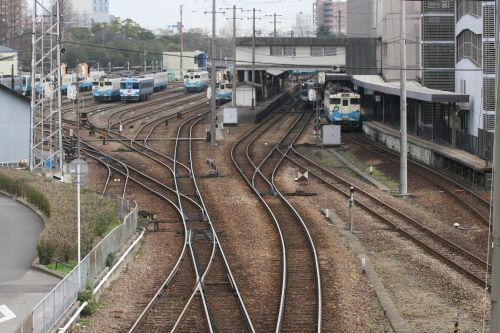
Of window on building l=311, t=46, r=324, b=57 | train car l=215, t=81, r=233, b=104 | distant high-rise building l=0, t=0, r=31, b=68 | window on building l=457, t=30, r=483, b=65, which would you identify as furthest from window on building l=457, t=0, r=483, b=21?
distant high-rise building l=0, t=0, r=31, b=68

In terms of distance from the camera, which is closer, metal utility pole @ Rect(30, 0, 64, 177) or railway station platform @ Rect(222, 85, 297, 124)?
metal utility pole @ Rect(30, 0, 64, 177)

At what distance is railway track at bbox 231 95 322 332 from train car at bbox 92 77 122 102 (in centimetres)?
3564

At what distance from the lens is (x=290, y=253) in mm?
20469

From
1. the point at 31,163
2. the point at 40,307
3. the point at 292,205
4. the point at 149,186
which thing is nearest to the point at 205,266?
the point at 40,307

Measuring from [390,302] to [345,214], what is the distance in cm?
990

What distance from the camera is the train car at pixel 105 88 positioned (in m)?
75.2

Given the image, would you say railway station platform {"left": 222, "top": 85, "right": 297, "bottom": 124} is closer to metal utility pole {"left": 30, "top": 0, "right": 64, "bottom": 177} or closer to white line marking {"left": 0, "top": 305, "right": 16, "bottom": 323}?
metal utility pole {"left": 30, "top": 0, "right": 64, "bottom": 177}

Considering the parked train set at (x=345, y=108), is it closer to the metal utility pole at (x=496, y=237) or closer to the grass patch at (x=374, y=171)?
the grass patch at (x=374, y=171)

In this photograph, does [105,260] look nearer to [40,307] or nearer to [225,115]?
[40,307]

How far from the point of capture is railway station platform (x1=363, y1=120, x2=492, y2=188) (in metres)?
31.0

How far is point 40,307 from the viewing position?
13023 mm

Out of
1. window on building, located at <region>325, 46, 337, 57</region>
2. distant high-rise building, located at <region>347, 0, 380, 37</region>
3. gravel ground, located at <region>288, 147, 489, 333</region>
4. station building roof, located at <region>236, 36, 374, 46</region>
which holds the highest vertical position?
distant high-rise building, located at <region>347, 0, 380, 37</region>

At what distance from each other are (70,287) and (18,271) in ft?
13.0

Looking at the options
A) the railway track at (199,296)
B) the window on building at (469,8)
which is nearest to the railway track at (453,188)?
the window on building at (469,8)
